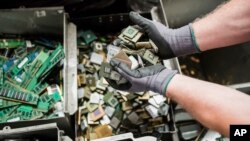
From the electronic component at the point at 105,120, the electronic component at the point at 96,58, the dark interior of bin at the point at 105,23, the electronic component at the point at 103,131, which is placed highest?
the dark interior of bin at the point at 105,23

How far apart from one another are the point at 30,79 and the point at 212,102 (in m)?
1.02

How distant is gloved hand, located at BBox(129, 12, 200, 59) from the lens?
177cm

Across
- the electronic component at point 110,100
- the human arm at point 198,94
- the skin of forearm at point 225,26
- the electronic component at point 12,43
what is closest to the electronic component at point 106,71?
the human arm at point 198,94

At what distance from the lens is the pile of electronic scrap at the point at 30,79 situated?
75.4 inches

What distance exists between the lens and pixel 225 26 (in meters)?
1.71

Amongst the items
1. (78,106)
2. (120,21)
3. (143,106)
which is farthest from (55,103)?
(120,21)

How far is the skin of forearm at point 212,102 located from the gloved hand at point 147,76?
0.03 metres

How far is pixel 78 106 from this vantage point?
1953 mm

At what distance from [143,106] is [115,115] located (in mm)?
149

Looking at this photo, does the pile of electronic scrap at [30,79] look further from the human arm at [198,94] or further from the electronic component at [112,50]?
the human arm at [198,94]

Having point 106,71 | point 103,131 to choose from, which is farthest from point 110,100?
point 106,71

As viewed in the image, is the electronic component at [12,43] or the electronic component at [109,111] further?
the electronic component at [12,43]

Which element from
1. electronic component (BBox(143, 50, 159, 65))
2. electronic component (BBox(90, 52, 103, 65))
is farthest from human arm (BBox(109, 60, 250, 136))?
electronic component (BBox(90, 52, 103, 65))

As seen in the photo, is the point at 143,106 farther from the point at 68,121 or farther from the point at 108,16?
the point at 108,16
